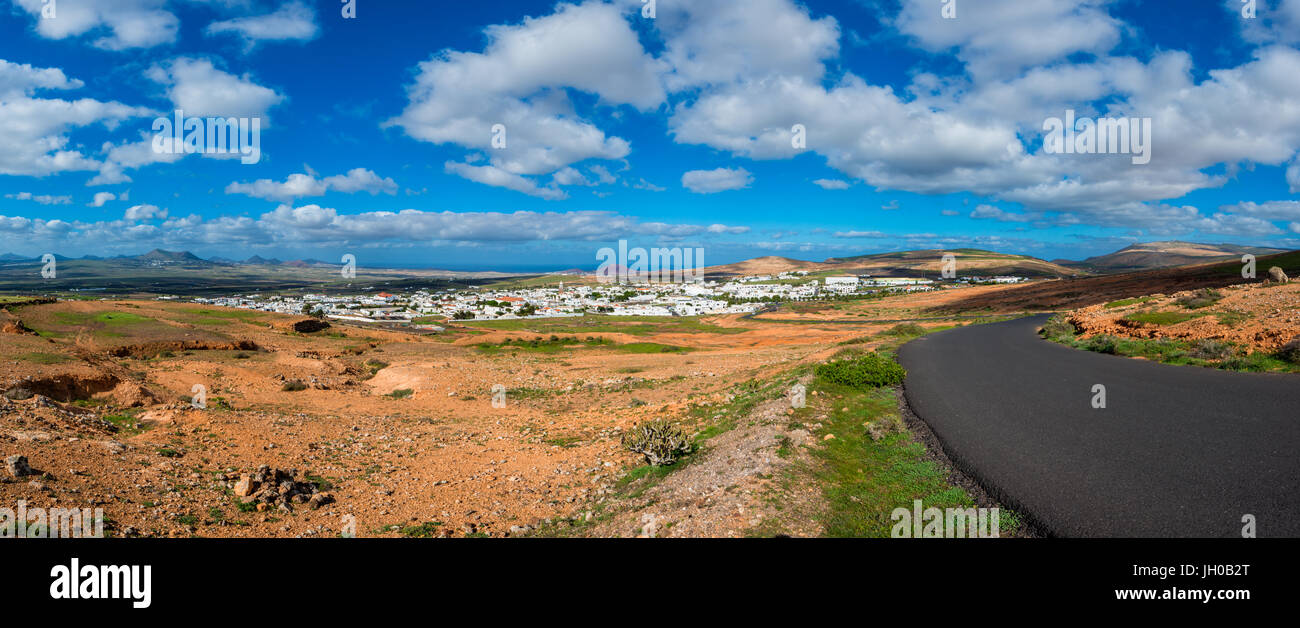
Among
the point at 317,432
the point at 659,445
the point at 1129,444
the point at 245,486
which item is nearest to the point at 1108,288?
the point at 1129,444

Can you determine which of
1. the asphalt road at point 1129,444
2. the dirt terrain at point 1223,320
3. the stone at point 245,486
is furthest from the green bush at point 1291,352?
the stone at point 245,486

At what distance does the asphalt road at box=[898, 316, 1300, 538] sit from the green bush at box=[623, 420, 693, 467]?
4.98 m

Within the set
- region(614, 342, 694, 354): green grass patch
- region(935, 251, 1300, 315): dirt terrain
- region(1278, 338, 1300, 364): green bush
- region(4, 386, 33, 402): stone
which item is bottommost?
region(614, 342, 694, 354): green grass patch

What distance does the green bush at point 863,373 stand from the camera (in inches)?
611

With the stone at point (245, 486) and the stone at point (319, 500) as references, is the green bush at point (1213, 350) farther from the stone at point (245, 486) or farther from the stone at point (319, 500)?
the stone at point (245, 486)

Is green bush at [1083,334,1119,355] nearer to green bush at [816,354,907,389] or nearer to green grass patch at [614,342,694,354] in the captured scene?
green bush at [816,354,907,389]

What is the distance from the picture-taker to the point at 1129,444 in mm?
8609

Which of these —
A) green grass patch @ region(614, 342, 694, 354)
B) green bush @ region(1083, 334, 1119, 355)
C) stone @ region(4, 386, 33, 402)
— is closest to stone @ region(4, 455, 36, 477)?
stone @ region(4, 386, 33, 402)

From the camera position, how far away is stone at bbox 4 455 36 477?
23.8 ft
